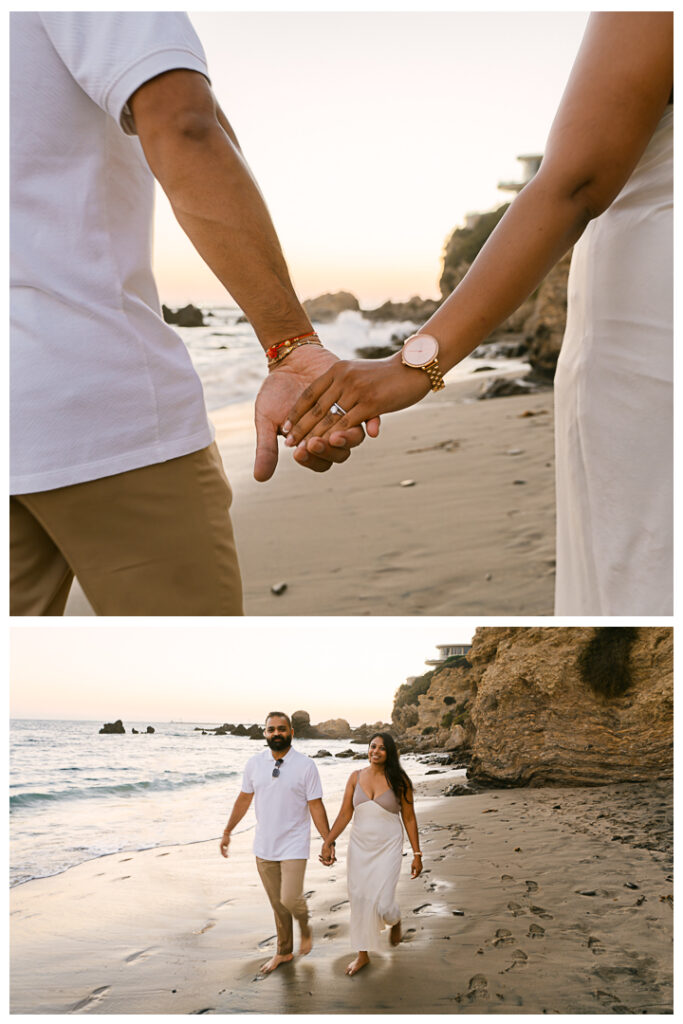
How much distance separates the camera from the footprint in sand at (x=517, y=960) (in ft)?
6.57

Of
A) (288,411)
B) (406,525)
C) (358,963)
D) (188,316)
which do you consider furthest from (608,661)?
(406,525)

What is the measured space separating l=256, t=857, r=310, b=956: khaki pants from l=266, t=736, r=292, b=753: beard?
0.85ft

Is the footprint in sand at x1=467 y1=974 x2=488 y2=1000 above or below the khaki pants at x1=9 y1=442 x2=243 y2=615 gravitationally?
below

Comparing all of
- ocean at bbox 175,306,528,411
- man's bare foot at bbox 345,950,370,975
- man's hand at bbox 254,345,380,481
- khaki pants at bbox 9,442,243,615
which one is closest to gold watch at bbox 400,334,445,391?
man's hand at bbox 254,345,380,481

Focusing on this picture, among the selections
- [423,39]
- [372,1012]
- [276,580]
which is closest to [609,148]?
[423,39]

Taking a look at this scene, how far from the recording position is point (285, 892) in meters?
2.05

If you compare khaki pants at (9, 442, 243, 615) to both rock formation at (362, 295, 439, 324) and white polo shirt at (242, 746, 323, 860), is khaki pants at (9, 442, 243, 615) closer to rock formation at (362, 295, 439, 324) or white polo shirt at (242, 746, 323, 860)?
white polo shirt at (242, 746, 323, 860)

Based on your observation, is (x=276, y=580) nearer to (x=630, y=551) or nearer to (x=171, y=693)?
(x=171, y=693)

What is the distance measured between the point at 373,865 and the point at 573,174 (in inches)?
61.9

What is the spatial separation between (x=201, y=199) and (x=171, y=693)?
128cm

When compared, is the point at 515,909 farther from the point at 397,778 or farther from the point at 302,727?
the point at 302,727

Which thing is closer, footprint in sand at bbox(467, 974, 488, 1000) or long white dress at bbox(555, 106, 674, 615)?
long white dress at bbox(555, 106, 674, 615)

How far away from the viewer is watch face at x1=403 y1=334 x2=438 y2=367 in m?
1.53

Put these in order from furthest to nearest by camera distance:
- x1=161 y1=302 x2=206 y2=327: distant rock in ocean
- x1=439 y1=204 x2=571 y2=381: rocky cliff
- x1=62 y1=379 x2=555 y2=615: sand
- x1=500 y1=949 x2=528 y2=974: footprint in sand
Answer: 1. x1=439 y1=204 x2=571 y2=381: rocky cliff
2. x1=62 y1=379 x2=555 y2=615: sand
3. x1=161 y1=302 x2=206 y2=327: distant rock in ocean
4. x1=500 y1=949 x2=528 y2=974: footprint in sand
